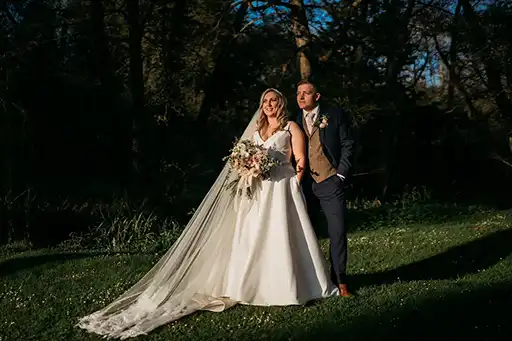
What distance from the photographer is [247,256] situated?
6262mm

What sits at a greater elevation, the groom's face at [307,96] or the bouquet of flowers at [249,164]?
the groom's face at [307,96]

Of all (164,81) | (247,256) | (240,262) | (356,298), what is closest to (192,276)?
(240,262)

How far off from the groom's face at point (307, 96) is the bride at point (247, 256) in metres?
0.21

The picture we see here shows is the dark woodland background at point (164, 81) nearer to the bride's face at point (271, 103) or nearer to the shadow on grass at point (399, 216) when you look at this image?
the shadow on grass at point (399, 216)

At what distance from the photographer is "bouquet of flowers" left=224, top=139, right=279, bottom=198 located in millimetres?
6227

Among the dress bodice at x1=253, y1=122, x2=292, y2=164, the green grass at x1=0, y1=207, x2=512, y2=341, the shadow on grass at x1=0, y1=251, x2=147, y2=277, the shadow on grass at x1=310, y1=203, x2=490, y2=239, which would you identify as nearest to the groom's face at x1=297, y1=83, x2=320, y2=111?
the dress bodice at x1=253, y1=122, x2=292, y2=164

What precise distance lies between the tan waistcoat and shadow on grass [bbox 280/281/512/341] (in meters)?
1.49

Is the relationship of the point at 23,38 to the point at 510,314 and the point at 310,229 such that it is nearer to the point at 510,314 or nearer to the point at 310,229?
the point at 310,229

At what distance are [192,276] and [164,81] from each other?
9503 mm

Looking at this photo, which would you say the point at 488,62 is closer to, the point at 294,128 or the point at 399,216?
the point at 399,216

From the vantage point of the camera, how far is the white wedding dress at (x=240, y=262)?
6.13m

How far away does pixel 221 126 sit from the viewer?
18.4 meters

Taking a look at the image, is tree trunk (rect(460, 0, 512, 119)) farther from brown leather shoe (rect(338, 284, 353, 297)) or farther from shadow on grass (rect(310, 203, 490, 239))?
brown leather shoe (rect(338, 284, 353, 297))

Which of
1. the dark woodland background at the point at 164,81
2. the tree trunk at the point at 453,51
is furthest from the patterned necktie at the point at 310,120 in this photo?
the tree trunk at the point at 453,51
